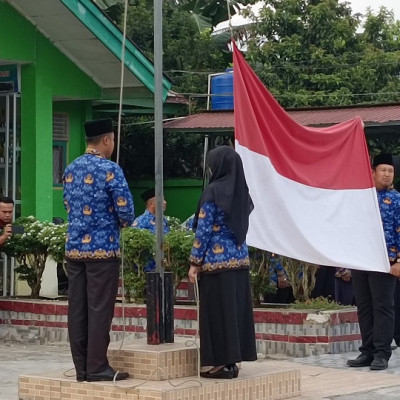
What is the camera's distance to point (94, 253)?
24.8 feet

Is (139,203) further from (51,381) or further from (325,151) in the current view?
(51,381)

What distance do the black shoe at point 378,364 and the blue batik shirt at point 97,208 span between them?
3.05 metres

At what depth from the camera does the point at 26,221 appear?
478 inches

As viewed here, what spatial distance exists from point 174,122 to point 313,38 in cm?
1003

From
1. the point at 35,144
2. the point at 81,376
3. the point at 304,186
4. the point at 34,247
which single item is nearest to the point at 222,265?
the point at 81,376

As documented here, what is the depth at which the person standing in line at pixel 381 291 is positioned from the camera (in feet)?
31.6

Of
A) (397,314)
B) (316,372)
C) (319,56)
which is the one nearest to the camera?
(316,372)

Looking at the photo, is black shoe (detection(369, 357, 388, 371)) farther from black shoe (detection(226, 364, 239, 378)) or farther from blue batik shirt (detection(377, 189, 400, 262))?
black shoe (detection(226, 364, 239, 378))

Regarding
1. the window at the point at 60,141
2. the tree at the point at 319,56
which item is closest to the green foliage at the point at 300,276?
the window at the point at 60,141

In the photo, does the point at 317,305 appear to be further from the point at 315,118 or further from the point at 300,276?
the point at 315,118

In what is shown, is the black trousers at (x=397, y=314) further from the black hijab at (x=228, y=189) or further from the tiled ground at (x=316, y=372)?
the black hijab at (x=228, y=189)

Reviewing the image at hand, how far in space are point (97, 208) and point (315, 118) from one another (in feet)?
31.0

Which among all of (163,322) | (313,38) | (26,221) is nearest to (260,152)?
(163,322)

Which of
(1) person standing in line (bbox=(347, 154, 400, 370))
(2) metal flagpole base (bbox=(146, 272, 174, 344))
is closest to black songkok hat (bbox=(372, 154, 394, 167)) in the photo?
(1) person standing in line (bbox=(347, 154, 400, 370))
